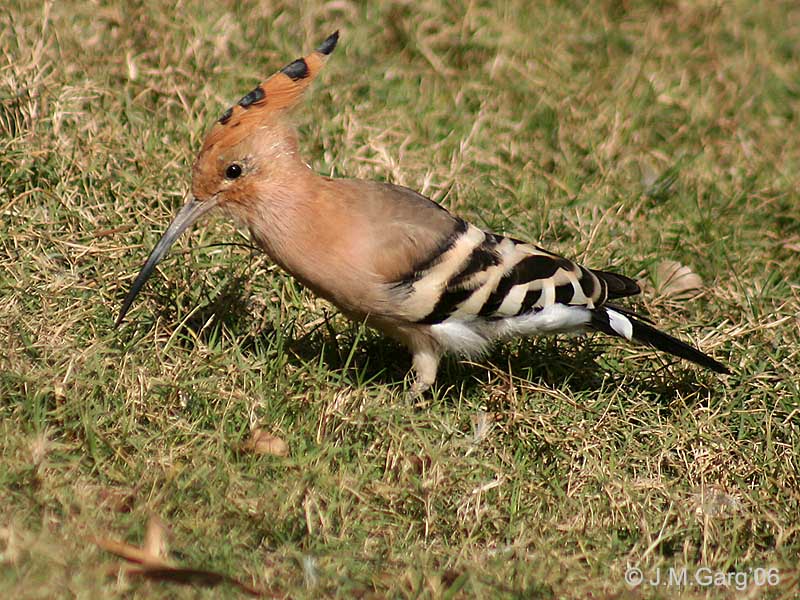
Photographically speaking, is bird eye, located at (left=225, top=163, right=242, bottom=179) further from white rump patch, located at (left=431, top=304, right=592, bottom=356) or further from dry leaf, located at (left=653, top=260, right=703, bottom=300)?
dry leaf, located at (left=653, top=260, right=703, bottom=300)

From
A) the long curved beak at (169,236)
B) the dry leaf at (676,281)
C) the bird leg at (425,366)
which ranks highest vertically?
the long curved beak at (169,236)

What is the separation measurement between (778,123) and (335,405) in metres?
2.68

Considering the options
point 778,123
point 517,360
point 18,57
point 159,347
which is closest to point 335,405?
point 159,347

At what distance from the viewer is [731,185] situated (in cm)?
416

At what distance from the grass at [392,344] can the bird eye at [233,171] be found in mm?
419

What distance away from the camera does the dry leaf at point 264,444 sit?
8.84 ft

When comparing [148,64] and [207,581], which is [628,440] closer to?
[207,581]

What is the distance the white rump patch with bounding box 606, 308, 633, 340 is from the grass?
0.57 ft

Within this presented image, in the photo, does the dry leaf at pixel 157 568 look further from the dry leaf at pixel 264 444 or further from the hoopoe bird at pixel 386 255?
the hoopoe bird at pixel 386 255

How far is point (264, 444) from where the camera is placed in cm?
272

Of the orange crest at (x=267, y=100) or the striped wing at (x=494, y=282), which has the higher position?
the orange crest at (x=267, y=100)

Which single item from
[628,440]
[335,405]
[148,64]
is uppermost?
[148,64]

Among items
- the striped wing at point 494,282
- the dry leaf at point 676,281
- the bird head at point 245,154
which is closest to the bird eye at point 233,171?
the bird head at point 245,154

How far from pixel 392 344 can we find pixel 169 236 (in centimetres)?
78
